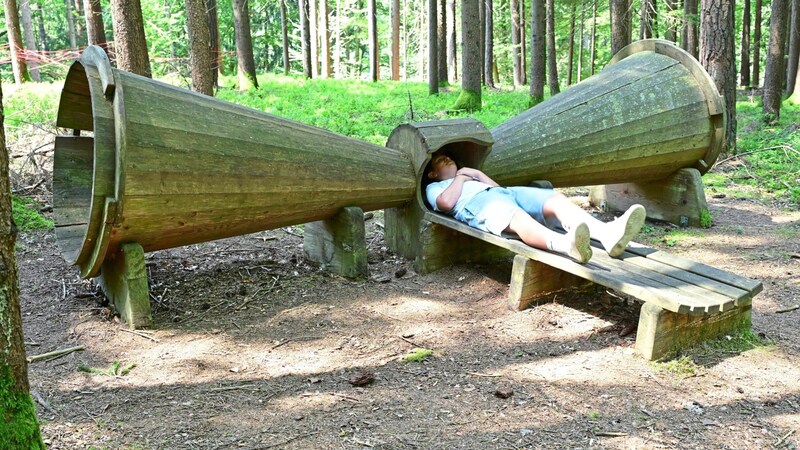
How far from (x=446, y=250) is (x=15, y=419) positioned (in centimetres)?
371

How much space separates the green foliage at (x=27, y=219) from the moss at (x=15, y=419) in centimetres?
460

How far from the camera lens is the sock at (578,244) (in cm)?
396

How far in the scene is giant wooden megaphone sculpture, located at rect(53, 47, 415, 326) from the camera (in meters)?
3.78

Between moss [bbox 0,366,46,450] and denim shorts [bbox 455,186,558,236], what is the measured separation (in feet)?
10.9

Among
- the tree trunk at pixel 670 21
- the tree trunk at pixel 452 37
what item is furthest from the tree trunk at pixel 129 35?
the tree trunk at pixel 452 37

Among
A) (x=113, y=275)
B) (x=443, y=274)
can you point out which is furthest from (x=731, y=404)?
(x=113, y=275)

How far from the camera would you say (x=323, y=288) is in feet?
16.4

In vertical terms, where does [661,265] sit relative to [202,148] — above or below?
below

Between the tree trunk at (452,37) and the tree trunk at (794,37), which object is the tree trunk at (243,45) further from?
the tree trunk at (794,37)

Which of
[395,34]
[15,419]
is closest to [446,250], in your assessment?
[15,419]

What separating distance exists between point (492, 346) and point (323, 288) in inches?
63.3

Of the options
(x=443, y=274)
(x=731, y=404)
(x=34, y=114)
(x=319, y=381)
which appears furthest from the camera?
(x=34, y=114)

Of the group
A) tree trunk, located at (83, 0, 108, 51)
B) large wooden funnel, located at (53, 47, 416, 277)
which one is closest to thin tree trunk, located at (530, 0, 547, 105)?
tree trunk, located at (83, 0, 108, 51)

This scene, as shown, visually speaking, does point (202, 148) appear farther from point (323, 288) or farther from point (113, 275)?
point (323, 288)
